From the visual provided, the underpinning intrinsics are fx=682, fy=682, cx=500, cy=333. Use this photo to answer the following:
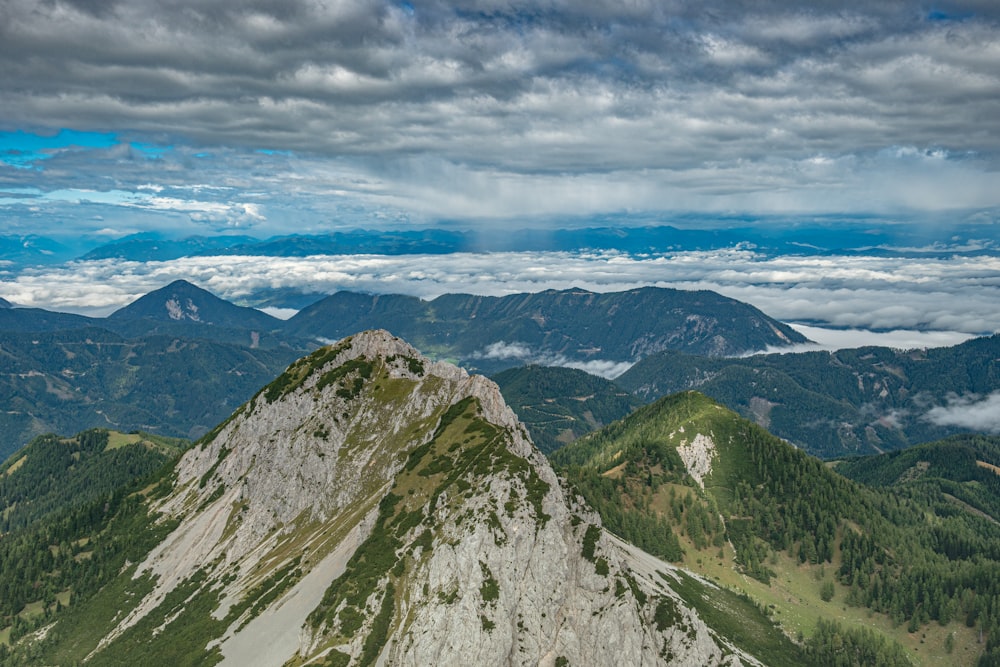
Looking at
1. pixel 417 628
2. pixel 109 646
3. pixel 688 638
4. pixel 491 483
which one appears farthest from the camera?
pixel 109 646

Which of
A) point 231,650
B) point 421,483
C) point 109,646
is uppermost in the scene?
point 421,483

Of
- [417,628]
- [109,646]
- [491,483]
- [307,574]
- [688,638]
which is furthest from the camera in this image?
[109,646]

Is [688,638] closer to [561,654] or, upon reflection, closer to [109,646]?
[561,654]

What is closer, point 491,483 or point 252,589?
point 491,483

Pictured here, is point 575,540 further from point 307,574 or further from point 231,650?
point 231,650

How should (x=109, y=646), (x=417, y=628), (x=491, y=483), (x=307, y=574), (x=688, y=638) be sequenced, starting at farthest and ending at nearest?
(x=109, y=646) < (x=307, y=574) < (x=491, y=483) < (x=688, y=638) < (x=417, y=628)

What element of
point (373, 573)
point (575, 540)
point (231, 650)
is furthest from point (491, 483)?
point (231, 650)

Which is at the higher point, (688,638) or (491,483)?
(491,483)

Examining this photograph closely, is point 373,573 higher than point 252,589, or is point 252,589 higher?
point 373,573

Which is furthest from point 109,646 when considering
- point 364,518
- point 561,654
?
point 561,654
